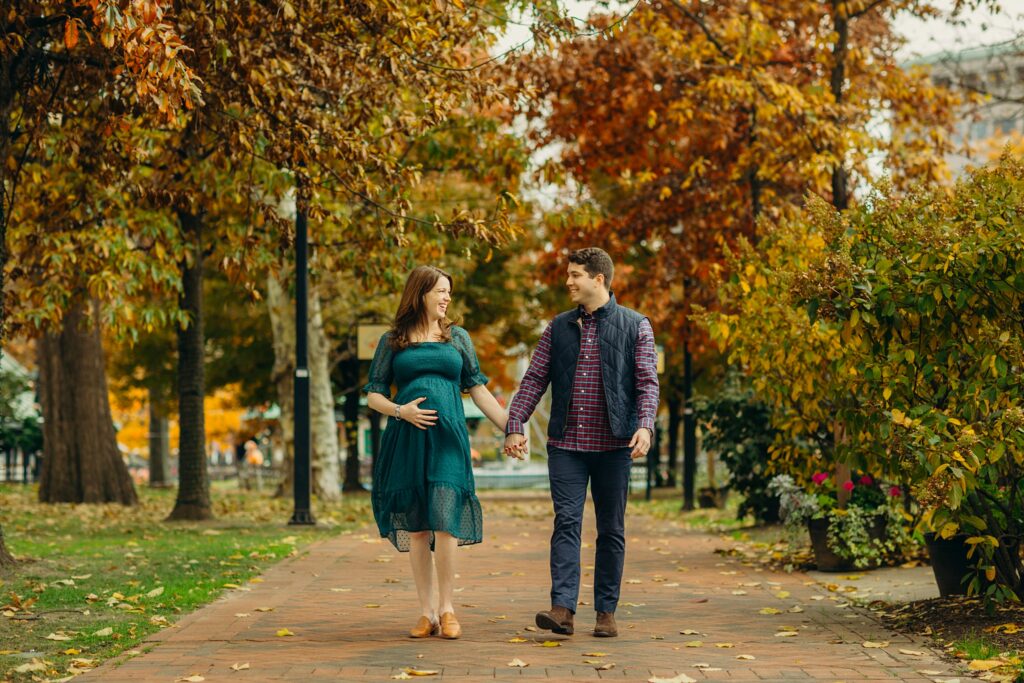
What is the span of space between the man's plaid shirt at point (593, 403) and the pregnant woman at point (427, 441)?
16 centimetres

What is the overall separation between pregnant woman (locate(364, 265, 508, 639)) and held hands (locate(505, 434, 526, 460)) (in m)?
0.18

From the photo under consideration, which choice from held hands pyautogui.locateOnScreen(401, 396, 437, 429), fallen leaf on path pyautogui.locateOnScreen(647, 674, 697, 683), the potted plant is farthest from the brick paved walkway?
held hands pyautogui.locateOnScreen(401, 396, 437, 429)

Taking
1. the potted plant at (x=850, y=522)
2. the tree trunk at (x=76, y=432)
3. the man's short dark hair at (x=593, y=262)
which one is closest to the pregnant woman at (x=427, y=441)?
the man's short dark hair at (x=593, y=262)

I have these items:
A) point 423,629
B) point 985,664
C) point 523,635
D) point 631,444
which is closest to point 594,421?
point 631,444

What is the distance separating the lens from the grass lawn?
7.65 metres

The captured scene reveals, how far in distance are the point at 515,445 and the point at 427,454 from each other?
0.48 metres

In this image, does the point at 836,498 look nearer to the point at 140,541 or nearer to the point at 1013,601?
the point at 1013,601

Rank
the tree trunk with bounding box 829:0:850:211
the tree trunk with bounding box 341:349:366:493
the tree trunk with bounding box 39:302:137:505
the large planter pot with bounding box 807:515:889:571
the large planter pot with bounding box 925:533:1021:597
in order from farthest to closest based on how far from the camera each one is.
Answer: the tree trunk with bounding box 341:349:366:493 < the tree trunk with bounding box 39:302:137:505 < the tree trunk with bounding box 829:0:850:211 < the large planter pot with bounding box 807:515:889:571 < the large planter pot with bounding box 925:533:1021:597

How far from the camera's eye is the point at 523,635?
7883 mm

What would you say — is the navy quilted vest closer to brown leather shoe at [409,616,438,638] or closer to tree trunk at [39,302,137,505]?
brown leather shoe at [409,616,438,638]

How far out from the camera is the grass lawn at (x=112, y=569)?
25.1ft

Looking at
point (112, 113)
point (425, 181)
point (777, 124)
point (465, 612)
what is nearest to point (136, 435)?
point (425, 181)

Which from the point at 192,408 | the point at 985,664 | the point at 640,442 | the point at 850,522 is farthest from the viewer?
the point at 192,408

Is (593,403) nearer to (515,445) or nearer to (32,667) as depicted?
(515,445)
